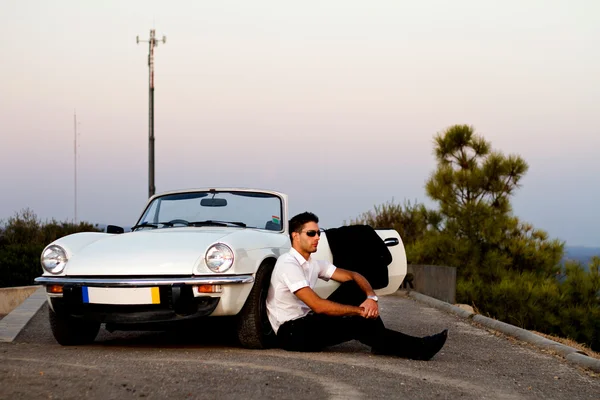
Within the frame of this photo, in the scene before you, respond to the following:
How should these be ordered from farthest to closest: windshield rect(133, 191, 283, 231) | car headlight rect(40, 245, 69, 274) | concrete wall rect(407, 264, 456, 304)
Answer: concrete wall rect(407, 264, 456, 304), windshield rect(133, 191, 283, 231), car headlight rect(40, 245, 69, 274)

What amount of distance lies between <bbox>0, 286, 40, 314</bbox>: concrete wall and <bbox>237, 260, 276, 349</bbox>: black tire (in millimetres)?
10017

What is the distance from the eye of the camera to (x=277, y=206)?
9.34 m

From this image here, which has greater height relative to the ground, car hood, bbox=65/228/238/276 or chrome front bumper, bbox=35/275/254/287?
car hood, bbox=65/228/238/276

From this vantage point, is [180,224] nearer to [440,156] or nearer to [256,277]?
[256,277]

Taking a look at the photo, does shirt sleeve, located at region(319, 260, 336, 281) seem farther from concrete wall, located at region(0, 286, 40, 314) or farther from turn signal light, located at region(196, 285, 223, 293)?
concrete wall, located at region(0, 286, 40, 314)

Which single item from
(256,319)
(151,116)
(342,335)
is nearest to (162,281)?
(256,319)

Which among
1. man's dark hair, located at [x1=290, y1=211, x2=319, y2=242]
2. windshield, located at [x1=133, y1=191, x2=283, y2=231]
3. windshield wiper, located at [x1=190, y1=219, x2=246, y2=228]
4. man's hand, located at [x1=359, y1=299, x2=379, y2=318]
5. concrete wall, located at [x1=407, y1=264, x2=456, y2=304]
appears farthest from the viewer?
concrete wall, located at [x1=407, y1=264, x2=456, y2=304]

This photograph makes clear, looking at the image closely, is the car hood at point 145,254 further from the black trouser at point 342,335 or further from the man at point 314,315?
the black trouser at point 342,335

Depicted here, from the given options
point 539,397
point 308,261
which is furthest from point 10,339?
point 539,397

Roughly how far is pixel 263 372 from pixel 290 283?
3.99ft

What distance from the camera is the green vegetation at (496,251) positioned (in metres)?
20.2

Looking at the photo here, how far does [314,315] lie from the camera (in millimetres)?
7625

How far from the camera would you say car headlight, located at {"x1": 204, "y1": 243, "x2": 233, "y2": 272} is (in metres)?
7.58

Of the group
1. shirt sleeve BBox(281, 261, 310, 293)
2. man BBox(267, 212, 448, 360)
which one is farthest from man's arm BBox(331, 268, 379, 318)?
shirt sleeve BBox(281, 261, 310, 293)
